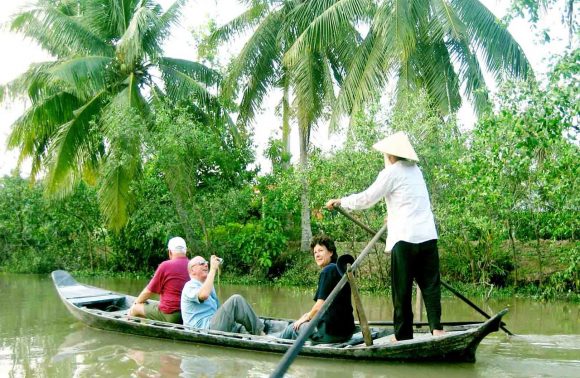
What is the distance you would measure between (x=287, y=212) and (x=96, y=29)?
6.25 metres

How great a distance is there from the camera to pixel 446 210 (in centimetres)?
1118

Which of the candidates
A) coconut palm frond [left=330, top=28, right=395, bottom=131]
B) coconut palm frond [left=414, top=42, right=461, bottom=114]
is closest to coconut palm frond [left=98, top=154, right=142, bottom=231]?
coconut palm frond [left=330, top=28, right=395, bottom=131]

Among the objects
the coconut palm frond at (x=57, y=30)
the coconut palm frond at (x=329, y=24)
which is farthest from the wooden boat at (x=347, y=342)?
the coconut palm frond at (x=57, y=30)

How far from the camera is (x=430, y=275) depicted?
5605 millimetres

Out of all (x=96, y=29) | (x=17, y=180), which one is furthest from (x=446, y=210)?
(x=17, y=180)

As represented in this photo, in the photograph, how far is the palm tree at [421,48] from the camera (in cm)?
1225

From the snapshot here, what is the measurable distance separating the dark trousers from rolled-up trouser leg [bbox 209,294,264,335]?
69.2 inches

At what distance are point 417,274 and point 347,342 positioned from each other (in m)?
1.10

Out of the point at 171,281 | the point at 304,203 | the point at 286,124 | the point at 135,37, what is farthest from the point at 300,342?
the point at 286,124

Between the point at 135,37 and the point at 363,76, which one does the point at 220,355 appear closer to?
the point at 363,76

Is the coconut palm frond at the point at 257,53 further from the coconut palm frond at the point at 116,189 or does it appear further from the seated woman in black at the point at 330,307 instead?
the seated woman in black at the point at 330,307

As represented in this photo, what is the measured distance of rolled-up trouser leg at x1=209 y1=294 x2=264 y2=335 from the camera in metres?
6.71

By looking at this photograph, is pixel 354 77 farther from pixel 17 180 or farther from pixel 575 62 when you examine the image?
pixel 17 180

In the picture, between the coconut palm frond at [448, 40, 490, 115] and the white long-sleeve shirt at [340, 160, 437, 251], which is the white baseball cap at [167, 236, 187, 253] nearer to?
the white long-sleeve shirt at [340, 160, 437, 251]
